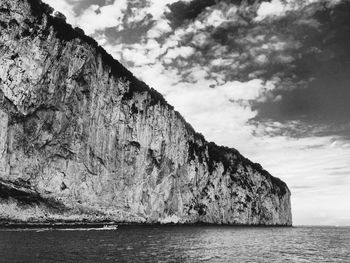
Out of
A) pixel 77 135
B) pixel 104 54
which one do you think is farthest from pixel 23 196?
pixel 104 54

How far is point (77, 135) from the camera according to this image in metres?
76.3

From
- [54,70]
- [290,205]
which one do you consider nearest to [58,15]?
[54,70]

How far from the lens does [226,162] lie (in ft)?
452

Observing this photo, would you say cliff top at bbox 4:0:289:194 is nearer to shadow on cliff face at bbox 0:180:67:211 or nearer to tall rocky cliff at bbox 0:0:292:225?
tall rocky cliff at bbox 0:0:292:225

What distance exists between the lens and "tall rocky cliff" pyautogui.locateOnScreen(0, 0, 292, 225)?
2667 inches

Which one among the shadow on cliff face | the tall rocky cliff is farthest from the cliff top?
the shadow on cliff face

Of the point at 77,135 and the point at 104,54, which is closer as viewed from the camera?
the point at 77,135

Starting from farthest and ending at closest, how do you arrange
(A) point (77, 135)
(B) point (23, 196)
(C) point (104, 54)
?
1. (C) point (104, 54)
2. (A) point (77, 135)
3. (B) point (23, 196)

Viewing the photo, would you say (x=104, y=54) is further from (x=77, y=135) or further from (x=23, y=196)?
(x=23, y=196)

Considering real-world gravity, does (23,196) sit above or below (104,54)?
below

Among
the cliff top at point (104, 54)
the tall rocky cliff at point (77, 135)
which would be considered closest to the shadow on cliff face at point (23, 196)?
the tall rocky cliff at point (77, 135)

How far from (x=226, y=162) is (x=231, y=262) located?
104307 millimetres

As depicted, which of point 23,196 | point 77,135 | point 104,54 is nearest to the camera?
point 23,196

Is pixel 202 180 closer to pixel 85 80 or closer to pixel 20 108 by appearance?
pixel 85 80
